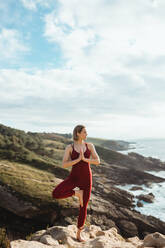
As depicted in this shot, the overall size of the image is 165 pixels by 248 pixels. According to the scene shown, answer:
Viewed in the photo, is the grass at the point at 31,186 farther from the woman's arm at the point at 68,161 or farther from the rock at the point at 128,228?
the woman's arm at the point at 68,161

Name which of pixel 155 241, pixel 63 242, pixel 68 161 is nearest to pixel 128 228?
pixel 155 241

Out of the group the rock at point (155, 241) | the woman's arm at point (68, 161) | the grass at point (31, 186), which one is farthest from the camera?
the grass at point (31, 186)

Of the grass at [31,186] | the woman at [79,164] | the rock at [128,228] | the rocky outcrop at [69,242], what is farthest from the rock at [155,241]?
the rock at [128,228]

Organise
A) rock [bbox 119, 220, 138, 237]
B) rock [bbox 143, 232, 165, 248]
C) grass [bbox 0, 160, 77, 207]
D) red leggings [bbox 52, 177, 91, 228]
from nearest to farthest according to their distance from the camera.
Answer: red leggings [bbox 52, 177, 91, 228] → rock [bbox 143, 232, 165, 248] → rock [bbox 119, 220, 138, 237] → grass [bbox 0, 160, 77, 207]

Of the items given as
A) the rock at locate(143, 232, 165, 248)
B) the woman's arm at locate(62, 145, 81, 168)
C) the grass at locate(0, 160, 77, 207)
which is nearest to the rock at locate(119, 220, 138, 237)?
the grass at locate(0, 160, 77, 207)

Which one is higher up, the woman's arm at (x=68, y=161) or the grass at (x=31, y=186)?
the woman's arm at (x=68, y=161)

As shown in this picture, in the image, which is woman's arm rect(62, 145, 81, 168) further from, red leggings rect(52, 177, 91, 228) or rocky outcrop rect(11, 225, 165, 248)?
rocky outcrop rect(11, 225, 165, 248)

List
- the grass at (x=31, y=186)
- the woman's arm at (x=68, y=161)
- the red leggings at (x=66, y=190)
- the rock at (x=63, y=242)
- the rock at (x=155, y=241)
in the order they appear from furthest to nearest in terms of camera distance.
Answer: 1. the grass at (x=31, y=186)
2. the rock at (x=155, y=241)
3. the rock at (x=63, y=242)
4. the woman's arm at (x=68, y=161)
5. the red leggings at (x=66, y=190)

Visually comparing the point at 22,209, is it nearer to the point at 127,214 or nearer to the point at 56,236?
the point at 127,214

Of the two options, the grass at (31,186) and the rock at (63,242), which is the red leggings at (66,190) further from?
the grass at (31,186)

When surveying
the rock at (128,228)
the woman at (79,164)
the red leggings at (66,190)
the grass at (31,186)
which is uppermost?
the woman at (79,164)

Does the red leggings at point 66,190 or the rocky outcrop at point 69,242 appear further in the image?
the rocky outcrop at point 69,242

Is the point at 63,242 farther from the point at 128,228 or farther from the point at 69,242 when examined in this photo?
the point at 128,228

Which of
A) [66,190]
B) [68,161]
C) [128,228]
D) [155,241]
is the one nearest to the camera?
[66,190]
